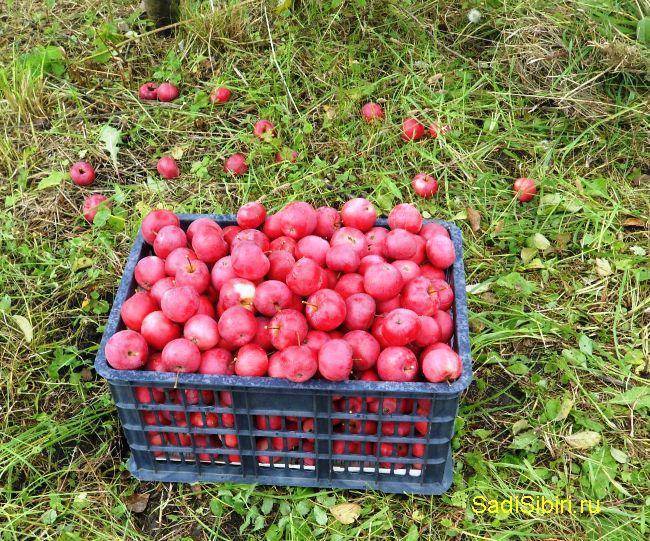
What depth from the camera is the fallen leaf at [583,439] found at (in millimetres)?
2680

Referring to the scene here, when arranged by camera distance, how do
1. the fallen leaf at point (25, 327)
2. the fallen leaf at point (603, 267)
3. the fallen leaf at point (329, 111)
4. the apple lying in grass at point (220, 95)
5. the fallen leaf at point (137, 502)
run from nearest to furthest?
1. the fallen leaf at point (137, 502)
2. the fallen leaf at point (25, 327)
3. the fallen leaf at point (603, 267)
4. the fallen leaf at point (329, 111)
5. the apple lying in grass at point (220, 95)

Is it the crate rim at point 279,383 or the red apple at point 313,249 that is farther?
the red apple at point 313,249

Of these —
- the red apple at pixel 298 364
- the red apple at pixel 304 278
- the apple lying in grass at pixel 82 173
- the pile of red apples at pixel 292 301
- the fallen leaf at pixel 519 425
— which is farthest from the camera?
the apple lying in grass at pixel 82 173

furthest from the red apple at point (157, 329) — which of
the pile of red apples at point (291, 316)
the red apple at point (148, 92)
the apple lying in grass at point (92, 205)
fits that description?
the red apple at point (148, 92)

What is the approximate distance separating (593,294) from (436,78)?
178 cm

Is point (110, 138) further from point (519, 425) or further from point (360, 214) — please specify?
point (519, 425)

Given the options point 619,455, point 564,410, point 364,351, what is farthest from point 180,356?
point 619,455

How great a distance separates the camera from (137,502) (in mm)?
2543

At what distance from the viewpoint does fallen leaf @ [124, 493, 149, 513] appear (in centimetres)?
252

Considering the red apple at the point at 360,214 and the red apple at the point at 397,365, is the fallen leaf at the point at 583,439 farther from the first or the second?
the red apple at the point at 360,214

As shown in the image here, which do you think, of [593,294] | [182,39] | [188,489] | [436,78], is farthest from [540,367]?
[182,39]

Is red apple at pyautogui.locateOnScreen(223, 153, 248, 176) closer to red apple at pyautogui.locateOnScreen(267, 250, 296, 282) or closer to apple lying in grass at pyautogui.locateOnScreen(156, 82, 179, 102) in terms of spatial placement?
apple lying in grass at pyautogui.locateOnScreen(156, 82, 179, 102)

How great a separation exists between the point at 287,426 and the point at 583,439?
1277 mm

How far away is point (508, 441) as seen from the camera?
108 inches
